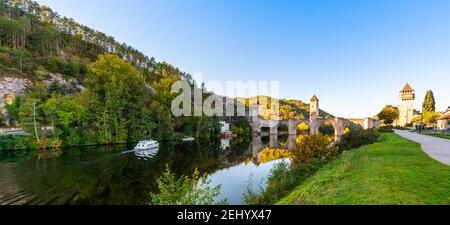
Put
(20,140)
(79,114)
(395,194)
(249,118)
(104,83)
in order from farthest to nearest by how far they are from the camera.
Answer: (249,118)
(104,83)
(79,114)
(20,140)
(395,194)

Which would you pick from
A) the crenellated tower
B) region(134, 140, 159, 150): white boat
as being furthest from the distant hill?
region(134, 140, 159, 150): white boat

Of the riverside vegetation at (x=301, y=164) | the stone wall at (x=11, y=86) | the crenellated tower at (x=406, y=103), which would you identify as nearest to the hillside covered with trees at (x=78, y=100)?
the stone wall at (x=11, y=86)

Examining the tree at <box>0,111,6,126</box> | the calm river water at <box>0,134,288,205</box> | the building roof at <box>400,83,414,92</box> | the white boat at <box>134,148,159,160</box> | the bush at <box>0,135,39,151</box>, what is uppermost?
the building roof at <box>400,83,414,92</box>

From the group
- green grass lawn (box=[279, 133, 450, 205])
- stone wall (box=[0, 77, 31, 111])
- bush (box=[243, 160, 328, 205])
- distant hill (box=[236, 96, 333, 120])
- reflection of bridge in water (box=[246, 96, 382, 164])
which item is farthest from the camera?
distant hill (box=[236, 96, 333, 120])

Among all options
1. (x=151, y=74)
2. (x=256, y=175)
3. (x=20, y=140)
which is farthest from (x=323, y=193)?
(x=151, y=74)

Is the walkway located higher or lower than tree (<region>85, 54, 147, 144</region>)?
lower

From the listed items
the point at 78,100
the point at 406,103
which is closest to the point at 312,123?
the point at 406,103

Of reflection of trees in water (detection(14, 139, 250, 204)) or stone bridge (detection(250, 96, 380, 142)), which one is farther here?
stone bridge (detection(250, 96, 380, 142))

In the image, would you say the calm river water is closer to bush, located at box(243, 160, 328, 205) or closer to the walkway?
bush, located at box(243, 160, 328, 205)

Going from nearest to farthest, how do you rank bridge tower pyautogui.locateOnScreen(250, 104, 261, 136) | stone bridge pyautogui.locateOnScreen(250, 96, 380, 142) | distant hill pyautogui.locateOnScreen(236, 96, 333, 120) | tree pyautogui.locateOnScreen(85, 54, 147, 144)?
tree pyautogui.locateOnScreen(85, 54, 147, 144) → stone bridge pyautogui.locateOnScreen(250, 96, 380, 142) → bridge tower pyautogui.locateOnScreen(250, 104, 261, 136) → distant hill pyautogui.locateOnScreen(236, 96, 333, 120)

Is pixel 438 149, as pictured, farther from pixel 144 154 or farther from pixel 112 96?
pixel 112 96
